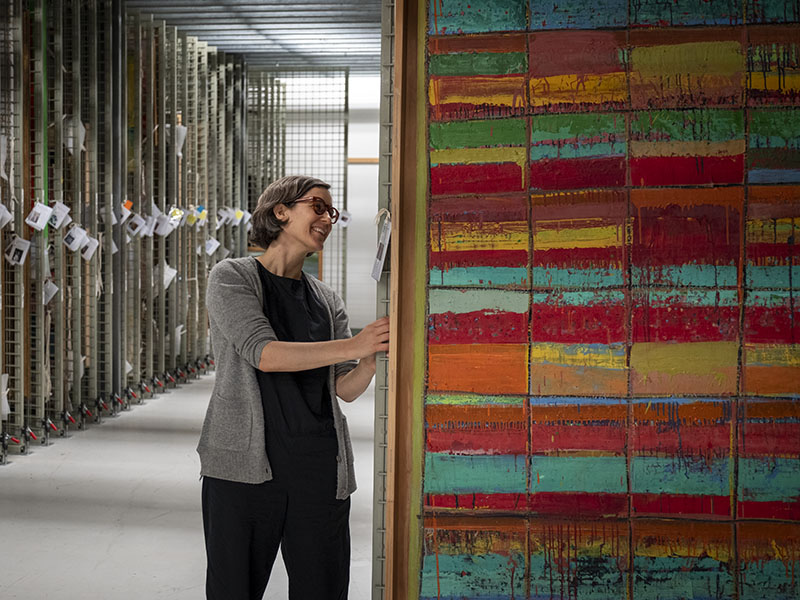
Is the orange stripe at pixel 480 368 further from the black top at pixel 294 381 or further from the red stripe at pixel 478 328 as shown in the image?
the black top at pixel 294 381

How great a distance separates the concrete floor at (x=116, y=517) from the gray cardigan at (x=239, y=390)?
65.2 inches

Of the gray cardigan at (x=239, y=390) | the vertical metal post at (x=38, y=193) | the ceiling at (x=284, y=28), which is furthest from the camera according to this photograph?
the ceiling at (x=284, y=28)

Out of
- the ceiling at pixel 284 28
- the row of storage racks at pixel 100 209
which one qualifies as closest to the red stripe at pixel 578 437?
the row of storage racks at pixel 100 209

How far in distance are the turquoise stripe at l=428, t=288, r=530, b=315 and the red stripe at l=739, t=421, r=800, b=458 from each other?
62cm

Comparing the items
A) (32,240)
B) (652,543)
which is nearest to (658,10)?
(652,543)

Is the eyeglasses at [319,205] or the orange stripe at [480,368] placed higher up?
the eyeglasses at [319,205]

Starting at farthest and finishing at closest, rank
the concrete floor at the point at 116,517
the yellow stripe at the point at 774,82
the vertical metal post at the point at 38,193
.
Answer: the vertical metal post at the point at 38,193, the concrete floor at the point at 116,517, the yellow stripe at the point at 774,82

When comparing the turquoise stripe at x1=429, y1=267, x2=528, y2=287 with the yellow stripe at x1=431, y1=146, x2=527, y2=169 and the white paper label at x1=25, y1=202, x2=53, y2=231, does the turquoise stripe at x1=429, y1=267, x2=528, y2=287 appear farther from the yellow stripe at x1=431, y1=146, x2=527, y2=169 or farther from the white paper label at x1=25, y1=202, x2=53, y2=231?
the white paper label at x1=25, y1=202, x2=53, y2=231

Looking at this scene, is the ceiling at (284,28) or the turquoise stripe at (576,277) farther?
the ceiling at (284,28)

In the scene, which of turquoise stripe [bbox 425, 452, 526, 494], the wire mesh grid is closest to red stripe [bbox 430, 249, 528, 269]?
turquoise stripe [bbox 425, 452, 526, 494]

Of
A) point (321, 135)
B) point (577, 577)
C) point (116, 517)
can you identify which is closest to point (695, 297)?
point (577, 577)

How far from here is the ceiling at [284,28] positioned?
27.3 ft

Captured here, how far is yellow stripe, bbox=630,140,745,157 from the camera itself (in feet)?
6.93

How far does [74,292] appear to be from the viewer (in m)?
6.80
